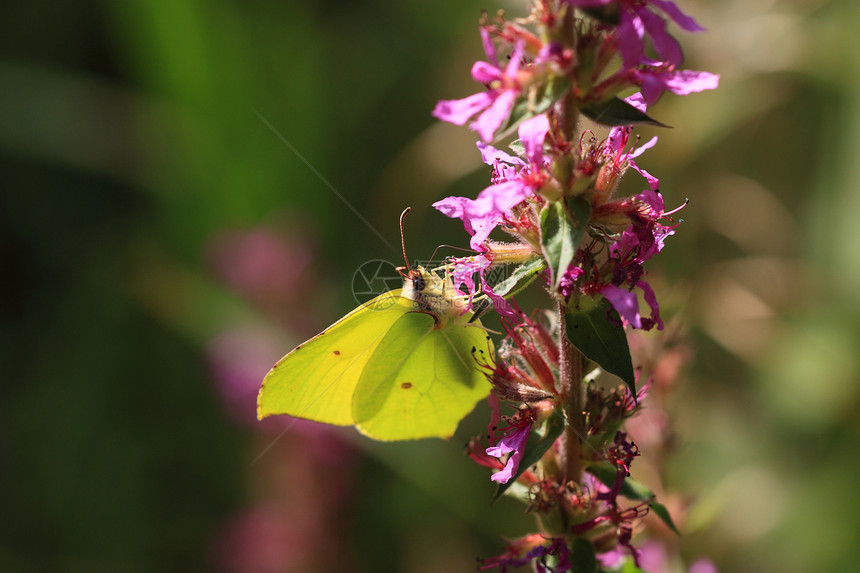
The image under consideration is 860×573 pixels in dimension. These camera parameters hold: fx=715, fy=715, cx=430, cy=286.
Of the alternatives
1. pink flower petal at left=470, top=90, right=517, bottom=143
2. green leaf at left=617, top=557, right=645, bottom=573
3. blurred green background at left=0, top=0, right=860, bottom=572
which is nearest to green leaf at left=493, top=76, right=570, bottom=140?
pink flower petal at left=470, top=90, right=517, bottom=143

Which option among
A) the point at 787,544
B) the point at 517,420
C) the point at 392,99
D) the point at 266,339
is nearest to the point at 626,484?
the point at 517,420

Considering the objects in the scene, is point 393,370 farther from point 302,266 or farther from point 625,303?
point 302,266

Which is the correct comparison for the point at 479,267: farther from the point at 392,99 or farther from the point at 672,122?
the point at 392,99

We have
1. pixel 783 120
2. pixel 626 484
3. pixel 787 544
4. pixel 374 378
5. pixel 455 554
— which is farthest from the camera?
pixel 783 120

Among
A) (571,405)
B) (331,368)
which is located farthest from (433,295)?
(571,405)

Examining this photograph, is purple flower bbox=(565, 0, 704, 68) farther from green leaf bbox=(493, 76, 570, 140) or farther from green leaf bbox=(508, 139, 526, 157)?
green leaf bbox=(508, 139, 526, 157)

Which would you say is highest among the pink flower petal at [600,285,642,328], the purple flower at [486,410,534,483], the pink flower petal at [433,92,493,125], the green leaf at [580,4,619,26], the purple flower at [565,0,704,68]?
the green leaf at [580,4,619,26]
